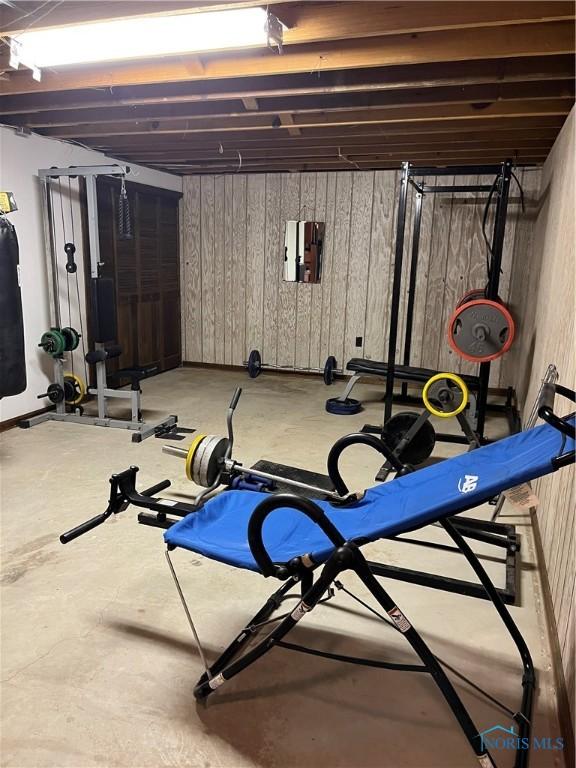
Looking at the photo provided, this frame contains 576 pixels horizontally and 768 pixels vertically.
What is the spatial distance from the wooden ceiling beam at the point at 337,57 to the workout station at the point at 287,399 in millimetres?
14

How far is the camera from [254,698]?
5.47 feet

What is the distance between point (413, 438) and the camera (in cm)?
333

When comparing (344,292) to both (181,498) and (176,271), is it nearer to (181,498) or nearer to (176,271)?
(176,271)

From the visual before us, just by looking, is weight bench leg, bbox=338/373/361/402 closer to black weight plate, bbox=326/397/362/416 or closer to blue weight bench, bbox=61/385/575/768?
black weight plate, bbox=326/397/362/416

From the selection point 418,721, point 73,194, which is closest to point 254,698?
point 418,721

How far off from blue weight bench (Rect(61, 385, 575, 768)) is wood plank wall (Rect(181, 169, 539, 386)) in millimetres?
4267

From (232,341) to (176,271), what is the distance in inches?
44.7

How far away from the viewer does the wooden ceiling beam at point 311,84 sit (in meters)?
2.72

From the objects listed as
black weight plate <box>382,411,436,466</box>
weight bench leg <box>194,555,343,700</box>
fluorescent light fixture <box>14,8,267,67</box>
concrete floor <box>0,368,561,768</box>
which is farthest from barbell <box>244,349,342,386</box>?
weight bench leg <box>194,555,343,700</box>

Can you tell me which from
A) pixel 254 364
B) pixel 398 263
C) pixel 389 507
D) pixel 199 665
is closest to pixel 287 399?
pixel 254 364

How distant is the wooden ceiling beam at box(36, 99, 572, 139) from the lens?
3254mm

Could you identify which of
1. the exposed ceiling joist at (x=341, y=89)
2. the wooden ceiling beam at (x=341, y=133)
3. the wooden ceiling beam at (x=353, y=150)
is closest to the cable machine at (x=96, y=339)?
the exposed ceiling joist at (x=341, y=89)

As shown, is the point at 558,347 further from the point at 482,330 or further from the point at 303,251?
the point at 303,251
